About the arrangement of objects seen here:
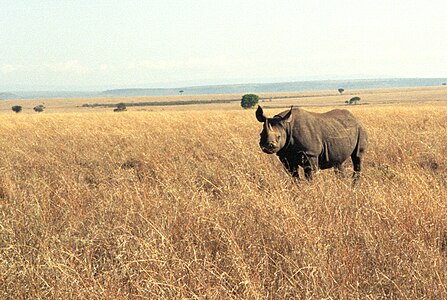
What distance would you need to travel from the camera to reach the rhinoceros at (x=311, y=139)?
267 inches

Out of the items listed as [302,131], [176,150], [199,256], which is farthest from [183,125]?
[199,256]

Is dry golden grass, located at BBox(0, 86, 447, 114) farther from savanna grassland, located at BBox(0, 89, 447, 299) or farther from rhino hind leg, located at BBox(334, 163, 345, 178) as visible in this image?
savanna grassland, located at BBox(0, 89, 447, 299)

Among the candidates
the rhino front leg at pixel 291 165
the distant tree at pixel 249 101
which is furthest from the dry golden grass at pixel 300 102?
the rhino front leg at pixel 291 165

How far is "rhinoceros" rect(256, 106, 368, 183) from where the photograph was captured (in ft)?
22.3

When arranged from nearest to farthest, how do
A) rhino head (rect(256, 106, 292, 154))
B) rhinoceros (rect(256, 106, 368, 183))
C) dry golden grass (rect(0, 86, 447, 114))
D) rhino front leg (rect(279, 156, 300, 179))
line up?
rhino head (rect(256, 106, 292, 154)) < rhinoceros (rect(256, 106, 368, 183)) < rhino front leg (rect(279, 156, 300, 179)) < dry golden grass (rect(0, 86, 447, 114))


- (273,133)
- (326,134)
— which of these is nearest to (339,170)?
(326,134)

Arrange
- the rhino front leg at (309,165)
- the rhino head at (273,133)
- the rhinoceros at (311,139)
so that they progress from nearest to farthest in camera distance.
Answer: the rhino head at (273,133) → the rhinoceros at (311,139) → the rhino front leg at (309,165)

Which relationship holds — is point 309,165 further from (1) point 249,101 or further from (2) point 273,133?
→ (1) point 249,101

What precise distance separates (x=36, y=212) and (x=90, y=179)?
361 cm

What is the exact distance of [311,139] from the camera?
288 inches

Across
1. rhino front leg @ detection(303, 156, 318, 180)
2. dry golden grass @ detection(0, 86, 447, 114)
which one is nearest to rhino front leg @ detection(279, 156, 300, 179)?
rhino front leg @ detection(303, 156, 318, 180)

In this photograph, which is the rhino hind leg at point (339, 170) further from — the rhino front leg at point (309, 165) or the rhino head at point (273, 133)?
the rhino head at point (273, 133)

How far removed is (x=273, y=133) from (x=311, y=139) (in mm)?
1036

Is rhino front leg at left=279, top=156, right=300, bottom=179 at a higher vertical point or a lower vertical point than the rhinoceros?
lower
